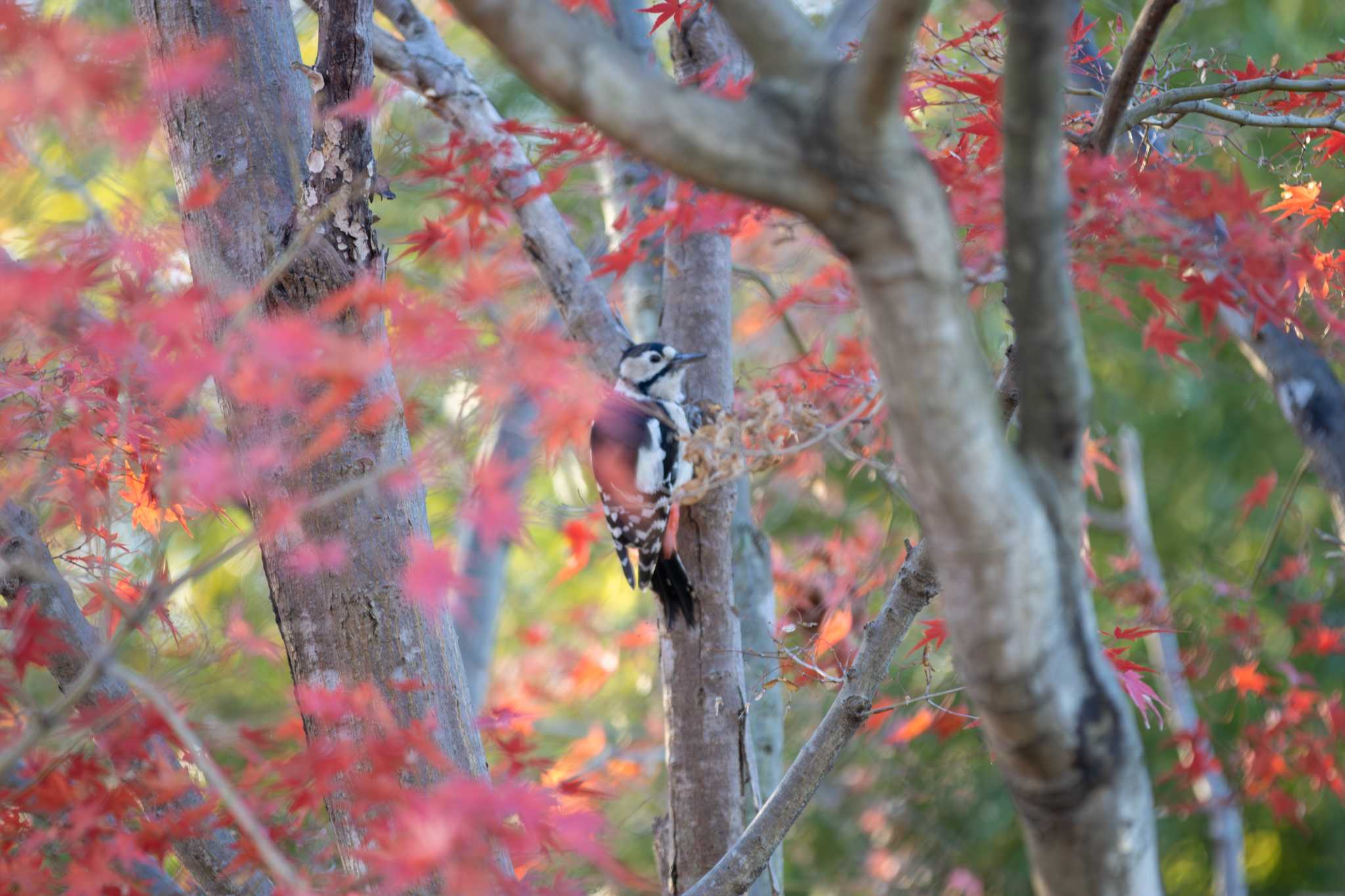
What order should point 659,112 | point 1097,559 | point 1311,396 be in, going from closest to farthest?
1. point 659,112
2. point 1311,396
3. point 1097,559

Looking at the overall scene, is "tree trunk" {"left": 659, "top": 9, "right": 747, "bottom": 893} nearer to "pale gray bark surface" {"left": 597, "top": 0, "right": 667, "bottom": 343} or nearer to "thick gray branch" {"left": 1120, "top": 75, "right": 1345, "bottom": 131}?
"pale gray bark surface" {"left": 597, "top": 0, "right": 667, "bottom": 343}

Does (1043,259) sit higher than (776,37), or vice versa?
(776,37)

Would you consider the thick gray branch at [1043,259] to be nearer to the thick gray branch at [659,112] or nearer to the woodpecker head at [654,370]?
the thick gray branch at [659,112]

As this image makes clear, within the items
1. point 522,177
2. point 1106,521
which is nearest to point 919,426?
point 522,177

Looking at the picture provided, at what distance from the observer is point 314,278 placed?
86.9 inches

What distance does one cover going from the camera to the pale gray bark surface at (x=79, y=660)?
87.1 inches

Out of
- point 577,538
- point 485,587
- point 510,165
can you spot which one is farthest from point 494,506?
point 485,587

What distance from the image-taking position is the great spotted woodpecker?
3396 millimetres

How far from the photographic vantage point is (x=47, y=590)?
7.50 feet

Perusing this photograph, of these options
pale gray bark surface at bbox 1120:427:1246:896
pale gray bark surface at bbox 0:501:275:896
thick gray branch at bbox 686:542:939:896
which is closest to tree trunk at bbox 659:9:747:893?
thick gray branch at bbox 686:542:939:896

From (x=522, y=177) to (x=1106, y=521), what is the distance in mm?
3746

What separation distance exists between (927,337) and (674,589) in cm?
221

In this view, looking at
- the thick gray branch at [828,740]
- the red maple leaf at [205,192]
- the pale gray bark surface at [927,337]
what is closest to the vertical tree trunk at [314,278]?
the red maple leaf at [205,192]

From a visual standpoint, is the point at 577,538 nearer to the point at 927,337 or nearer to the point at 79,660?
the point at 79,660
